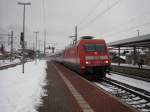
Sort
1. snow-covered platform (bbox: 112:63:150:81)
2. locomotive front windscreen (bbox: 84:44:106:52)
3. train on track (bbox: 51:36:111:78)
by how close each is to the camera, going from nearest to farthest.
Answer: train on track (bbox: 51:36:111:78) < locomotive front windscreen (bbox: 84:44:106:52) < snow-covered platform (bbox: 112:63:150:81)

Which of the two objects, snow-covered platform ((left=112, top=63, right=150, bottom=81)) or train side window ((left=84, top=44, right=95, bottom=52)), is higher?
train side window ((left=84, top=44, right=95, bottom=52))

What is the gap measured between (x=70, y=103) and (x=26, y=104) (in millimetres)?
1825

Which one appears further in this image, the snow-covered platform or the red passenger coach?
the snow-covered platform

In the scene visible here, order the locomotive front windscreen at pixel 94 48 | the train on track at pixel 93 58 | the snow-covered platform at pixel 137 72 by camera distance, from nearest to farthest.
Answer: the train on track at pixel 93 58
the locomotive front windscreen at pixel 94 48
the snow-covered platform at pixel 137 72

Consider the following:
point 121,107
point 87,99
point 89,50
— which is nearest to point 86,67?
point 89,50

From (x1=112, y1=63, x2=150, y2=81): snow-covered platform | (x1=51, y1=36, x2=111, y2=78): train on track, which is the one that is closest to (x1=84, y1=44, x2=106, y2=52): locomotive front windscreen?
(x1=51, y1=36, x2=111, y2=78): train on track

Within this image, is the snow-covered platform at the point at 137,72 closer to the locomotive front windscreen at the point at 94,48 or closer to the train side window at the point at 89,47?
the locomotive front windscreen at the point at 94,48

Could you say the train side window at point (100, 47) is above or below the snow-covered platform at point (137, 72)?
above

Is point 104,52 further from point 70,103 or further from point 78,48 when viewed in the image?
point 70,103

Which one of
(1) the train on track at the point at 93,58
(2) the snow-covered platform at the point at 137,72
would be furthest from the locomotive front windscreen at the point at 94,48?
(2) the snow-covered platform at the point at 137,72

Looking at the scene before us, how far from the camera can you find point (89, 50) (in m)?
21.1

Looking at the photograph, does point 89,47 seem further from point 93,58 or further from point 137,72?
point 137,72

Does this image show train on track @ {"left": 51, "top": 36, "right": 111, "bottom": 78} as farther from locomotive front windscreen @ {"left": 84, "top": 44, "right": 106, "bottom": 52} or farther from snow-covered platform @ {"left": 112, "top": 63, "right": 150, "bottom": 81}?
snow-covered platform @ {"left": 112, "top": 63, "right": 150, "bottom": 81}

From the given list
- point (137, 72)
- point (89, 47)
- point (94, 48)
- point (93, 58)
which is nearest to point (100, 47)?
point (94, 48)
